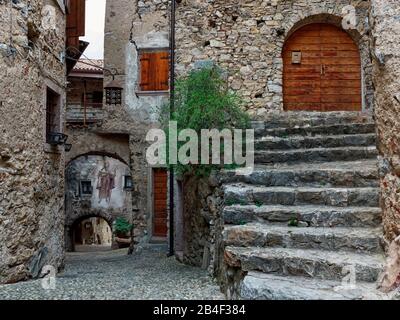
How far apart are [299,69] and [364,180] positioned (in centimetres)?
464

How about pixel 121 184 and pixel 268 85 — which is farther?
pixel 121 184

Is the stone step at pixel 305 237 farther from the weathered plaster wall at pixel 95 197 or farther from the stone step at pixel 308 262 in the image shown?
the weathered plaster wall at pixel 95 197

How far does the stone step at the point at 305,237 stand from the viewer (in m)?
3.01

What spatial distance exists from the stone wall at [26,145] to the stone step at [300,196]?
2.57 m

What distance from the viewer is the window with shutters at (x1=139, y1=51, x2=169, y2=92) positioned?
35.3 feet

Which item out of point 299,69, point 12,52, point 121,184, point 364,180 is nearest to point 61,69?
point 12,52

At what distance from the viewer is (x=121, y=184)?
19.3 meters

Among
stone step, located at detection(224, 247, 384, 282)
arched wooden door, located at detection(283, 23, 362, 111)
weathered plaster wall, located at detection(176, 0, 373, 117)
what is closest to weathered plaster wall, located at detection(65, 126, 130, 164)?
weathered plaster wall, located at detection(176, 0, 373, 117)

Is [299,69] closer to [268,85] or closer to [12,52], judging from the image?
[268,85]

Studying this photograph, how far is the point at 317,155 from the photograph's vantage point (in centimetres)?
473

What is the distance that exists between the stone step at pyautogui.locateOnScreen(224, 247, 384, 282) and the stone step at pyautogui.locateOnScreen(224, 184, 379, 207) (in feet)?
2.36

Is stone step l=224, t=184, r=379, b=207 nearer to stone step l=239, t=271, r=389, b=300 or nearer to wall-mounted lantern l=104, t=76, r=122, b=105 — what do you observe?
stone step l=239, t=271, r=389, b=300

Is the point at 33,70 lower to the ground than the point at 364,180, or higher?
higher

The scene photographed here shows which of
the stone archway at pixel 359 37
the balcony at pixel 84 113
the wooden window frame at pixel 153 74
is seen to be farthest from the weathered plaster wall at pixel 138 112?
the stone archway at pixel 359 37
